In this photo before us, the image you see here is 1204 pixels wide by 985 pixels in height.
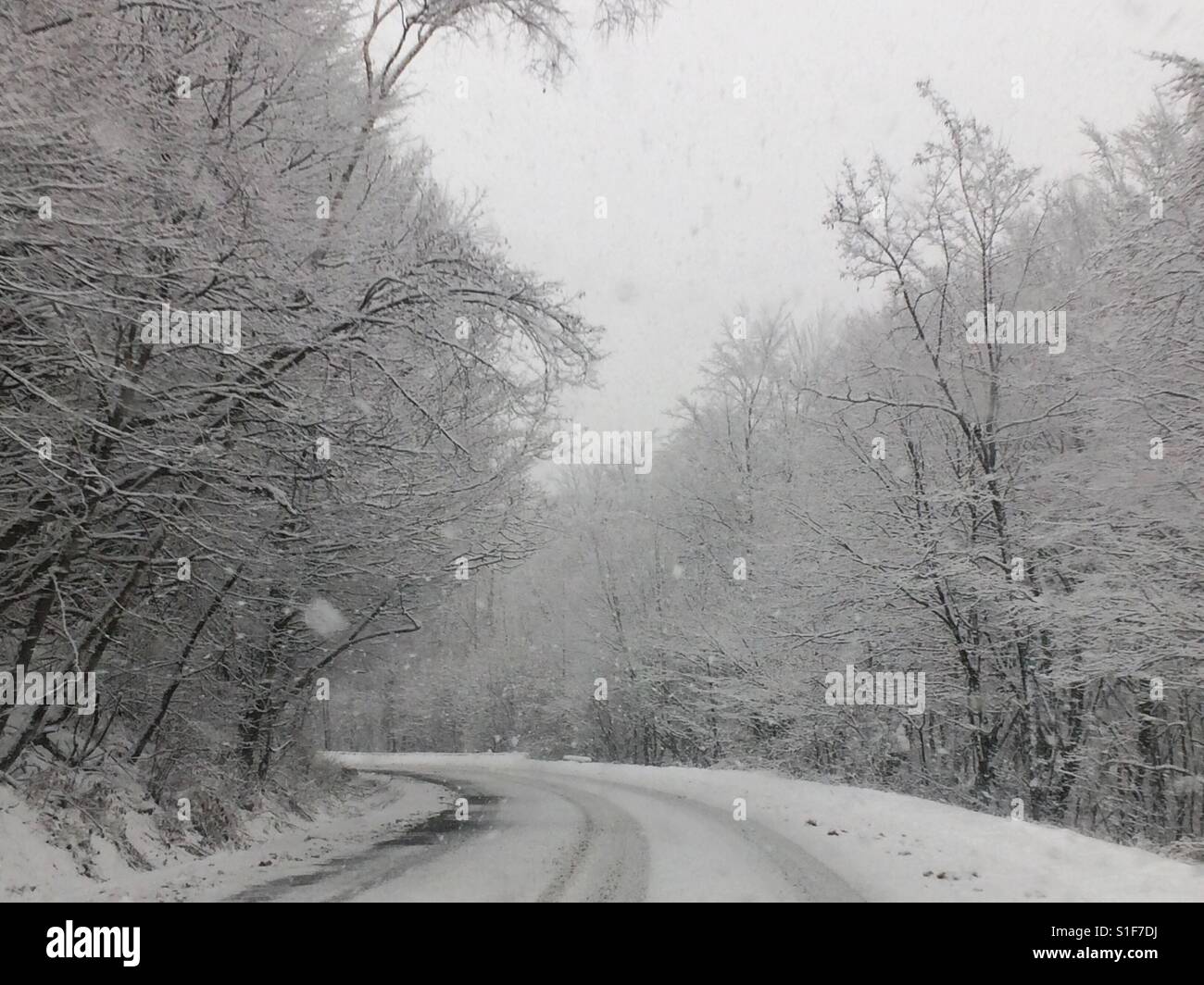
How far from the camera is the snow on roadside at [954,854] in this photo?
657cm

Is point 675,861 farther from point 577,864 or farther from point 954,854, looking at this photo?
point 954,854

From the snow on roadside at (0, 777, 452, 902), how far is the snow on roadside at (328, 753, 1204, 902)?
5545 millimetres

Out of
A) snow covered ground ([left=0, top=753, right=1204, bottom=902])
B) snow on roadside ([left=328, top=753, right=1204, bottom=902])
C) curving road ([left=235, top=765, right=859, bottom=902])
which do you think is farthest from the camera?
curving road ([left=235, top=765, right=859, bottom=902])

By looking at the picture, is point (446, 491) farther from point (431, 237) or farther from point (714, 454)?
point (714, 454)

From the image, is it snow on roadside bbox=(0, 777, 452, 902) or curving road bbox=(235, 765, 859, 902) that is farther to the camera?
curving road bbox=(235, 765, 859, 902)

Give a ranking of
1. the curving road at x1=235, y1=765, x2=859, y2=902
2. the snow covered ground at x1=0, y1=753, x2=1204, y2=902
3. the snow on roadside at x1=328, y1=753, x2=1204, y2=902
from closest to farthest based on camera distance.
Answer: the snow on roadside at x1=328, y1=753, x2=1204, y2=902 → the snow covered ground at x1=0, y1=753, x2=1204, y2=902 → the curving road at x1=235, y1=765, x2=859, y2=902

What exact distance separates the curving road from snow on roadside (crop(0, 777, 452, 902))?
44 cm

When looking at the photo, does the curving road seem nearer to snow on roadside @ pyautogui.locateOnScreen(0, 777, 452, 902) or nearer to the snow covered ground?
the snow covered ground

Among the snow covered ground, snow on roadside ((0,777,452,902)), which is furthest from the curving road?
snow on roadside ((0,777,452,902))

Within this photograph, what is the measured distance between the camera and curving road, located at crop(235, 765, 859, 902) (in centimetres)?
704

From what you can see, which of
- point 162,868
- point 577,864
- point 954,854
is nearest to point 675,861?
point 577,864

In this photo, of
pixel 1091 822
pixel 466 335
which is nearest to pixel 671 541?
pixel 1091 822

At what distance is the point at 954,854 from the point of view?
824cm

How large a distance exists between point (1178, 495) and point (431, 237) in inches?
400
